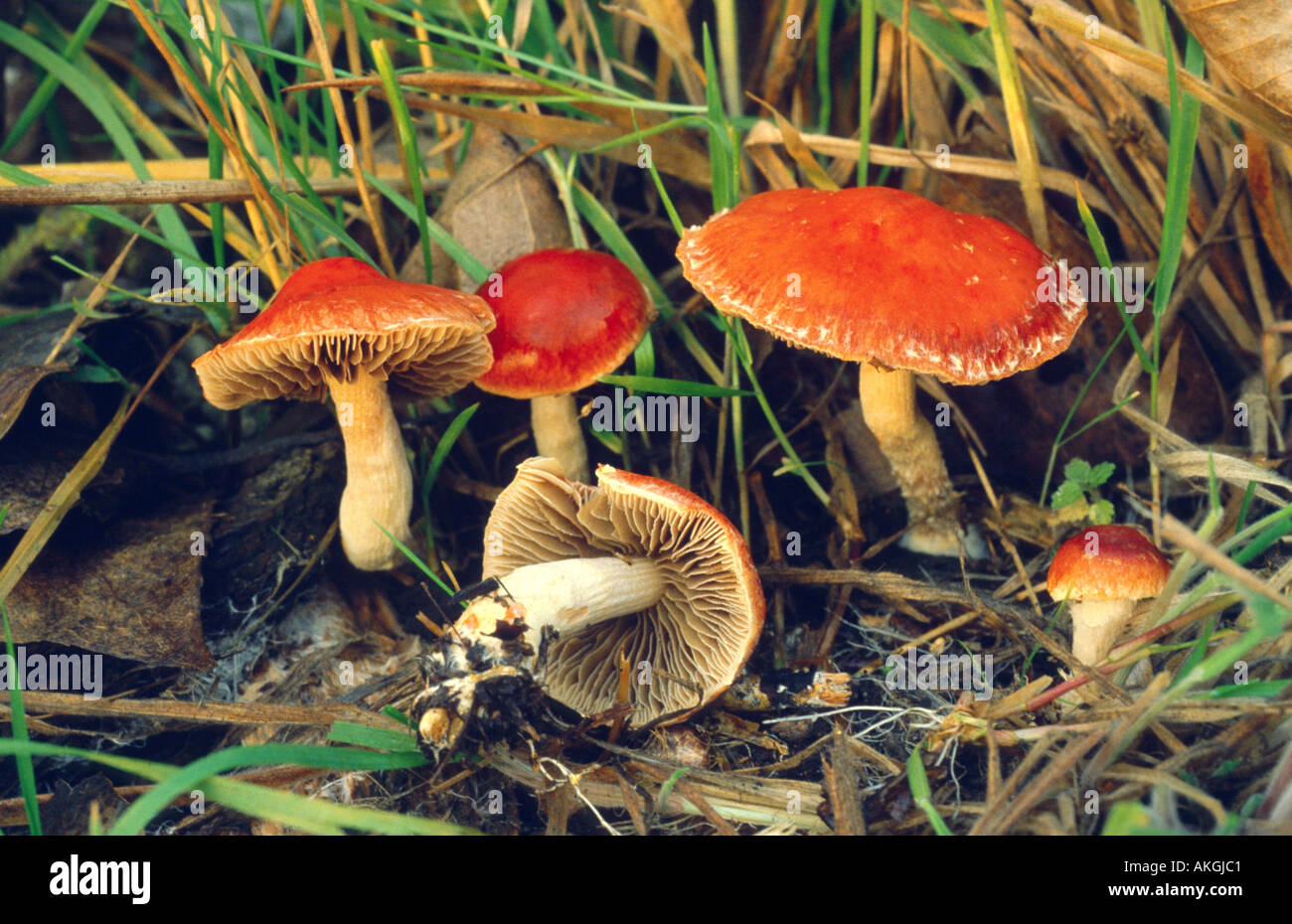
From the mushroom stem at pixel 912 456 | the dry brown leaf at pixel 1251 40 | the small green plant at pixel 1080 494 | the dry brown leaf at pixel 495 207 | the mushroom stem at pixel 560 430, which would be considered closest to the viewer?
the dry brown leaf at pixel 1251 40

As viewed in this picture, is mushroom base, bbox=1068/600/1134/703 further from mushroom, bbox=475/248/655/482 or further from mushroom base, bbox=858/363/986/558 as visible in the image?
mushroom, bbox=475/248/655/482

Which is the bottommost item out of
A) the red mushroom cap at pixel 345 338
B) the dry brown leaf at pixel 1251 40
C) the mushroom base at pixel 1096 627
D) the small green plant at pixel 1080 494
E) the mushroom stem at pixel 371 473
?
the mushroom base at pixel 1096 627

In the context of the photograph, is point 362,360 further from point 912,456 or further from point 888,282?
point 912,456

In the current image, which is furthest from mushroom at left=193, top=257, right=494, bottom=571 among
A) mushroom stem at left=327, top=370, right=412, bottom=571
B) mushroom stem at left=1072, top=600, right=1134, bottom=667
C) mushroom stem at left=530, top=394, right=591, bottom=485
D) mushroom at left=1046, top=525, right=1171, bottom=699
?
mushroom stem at left=1072, top=600, right=1134, bottom=667

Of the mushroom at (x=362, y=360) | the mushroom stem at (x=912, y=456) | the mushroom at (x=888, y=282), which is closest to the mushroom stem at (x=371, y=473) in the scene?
the mushroom at (x=362, y=360)

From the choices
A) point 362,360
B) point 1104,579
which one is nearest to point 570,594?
point 362,360

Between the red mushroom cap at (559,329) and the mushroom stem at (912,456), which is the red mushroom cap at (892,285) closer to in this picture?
the red mushroom cap at (559,329)

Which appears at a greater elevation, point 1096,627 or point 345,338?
point 345,338

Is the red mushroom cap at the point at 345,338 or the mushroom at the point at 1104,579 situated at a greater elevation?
the red mushroom cap at the point at 345,338
